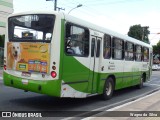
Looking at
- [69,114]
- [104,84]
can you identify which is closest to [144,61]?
[104,84]

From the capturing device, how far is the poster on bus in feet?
31.5

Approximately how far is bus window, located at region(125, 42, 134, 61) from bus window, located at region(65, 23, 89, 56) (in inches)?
→ 179

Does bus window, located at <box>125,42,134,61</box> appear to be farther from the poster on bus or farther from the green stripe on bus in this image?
the green stripe on bus

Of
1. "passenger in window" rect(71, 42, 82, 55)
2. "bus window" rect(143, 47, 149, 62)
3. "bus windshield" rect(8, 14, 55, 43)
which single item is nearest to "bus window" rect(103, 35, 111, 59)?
"passenger in window" rect(71, 42, 82, 55)

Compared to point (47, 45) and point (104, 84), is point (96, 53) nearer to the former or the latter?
point (104, 84)

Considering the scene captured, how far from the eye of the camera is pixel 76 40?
10.4 metres

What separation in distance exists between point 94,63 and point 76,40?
1.52m

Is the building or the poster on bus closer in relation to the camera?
the poster on bus

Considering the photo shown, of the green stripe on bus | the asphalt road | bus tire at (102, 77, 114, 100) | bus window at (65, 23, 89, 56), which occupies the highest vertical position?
the green stripe on bus

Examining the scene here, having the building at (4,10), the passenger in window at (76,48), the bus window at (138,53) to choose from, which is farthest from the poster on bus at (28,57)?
the building at (4,10)

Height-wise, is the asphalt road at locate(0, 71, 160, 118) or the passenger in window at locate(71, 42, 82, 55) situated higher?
the passenger in window at locate(71, 42, 82, 55)

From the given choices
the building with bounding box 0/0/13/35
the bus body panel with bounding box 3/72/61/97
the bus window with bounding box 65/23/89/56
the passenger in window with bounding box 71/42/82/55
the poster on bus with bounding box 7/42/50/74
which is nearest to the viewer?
the bus body panel with bounding box 3/72/61/97

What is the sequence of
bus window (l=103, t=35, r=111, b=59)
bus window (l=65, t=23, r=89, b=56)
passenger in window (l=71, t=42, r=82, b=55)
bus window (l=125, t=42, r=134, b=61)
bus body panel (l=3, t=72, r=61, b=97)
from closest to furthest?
bus body panel (l=3, t=72, r=61, b=97)
bus window (l=65, t=23, r=89, b=56)
passenger in window (l=71, t=42, r=82, b=55)
bus window (l=103, t=35, r=111, b=59)
bus window (l=125, t=42, r=134, b=61)

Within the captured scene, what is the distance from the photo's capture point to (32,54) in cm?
985
